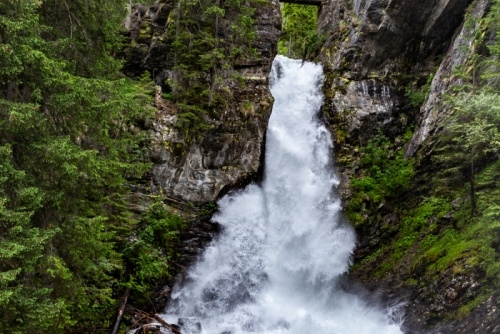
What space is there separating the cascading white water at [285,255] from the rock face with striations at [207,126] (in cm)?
107

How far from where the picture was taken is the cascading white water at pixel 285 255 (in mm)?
11297

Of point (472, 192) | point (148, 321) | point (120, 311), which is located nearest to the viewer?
point (120, 311)

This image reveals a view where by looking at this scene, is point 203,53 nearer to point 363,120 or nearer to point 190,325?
point 363,120

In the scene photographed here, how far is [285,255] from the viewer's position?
43.7ft

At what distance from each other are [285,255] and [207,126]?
561 cm

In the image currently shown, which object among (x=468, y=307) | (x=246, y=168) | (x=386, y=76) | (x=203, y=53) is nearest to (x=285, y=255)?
(x=246, y=168)

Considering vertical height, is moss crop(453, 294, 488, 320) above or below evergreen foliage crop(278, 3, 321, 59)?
below

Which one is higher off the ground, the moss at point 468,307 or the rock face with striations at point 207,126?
the rock face with striations at point 207,126

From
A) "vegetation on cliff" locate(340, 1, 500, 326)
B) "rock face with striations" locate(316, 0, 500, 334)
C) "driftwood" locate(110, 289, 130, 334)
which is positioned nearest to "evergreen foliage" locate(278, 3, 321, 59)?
"rock face with striations" locate(316, 0, 500, 334)

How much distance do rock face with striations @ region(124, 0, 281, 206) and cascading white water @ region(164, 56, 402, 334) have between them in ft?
3.52

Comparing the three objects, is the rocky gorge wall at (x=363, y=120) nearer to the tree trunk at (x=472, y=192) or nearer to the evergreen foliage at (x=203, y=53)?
the evergreen foliage at (x=203, y=53)

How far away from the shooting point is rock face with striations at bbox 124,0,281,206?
1335 cm

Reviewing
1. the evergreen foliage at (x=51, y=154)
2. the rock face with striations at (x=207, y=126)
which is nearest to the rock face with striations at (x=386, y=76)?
the rock face with striations at (x=207, y=126)

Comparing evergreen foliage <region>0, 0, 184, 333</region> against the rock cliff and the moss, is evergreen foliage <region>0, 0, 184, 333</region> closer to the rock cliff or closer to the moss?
the rock cliff
